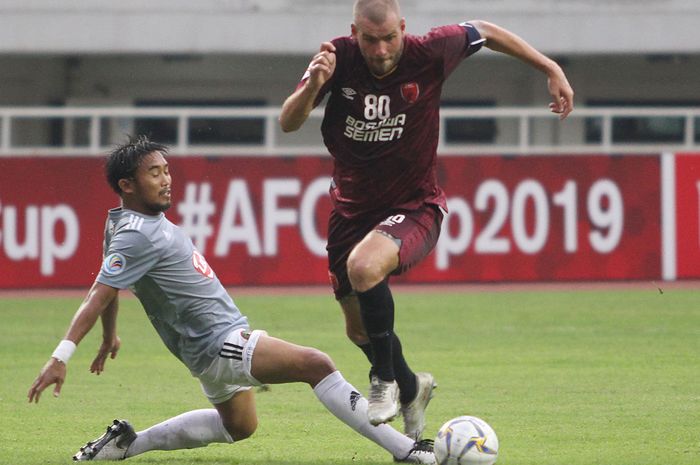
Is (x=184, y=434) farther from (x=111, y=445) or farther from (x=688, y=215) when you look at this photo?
(x=688, y=215)

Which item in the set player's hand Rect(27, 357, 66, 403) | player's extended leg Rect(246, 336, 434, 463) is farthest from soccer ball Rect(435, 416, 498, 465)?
player's hand Rect(27, 357, 66, 403)

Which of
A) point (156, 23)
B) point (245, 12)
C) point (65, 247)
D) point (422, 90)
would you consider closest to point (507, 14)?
point (245, 12)

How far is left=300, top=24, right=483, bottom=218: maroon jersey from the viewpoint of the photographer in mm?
7336

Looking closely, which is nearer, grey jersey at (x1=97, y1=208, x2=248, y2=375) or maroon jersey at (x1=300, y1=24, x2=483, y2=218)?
grey jersey at (x1=97, y1=208, x2=248, y2=375)

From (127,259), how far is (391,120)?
5.12 ft

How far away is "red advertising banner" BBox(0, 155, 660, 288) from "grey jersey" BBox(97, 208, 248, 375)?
10.1 metres

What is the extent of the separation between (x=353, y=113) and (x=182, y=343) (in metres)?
1.47

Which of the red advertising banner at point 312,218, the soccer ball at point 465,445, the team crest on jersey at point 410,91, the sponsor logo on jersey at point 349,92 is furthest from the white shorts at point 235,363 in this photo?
the red advertising banner at point 312,218

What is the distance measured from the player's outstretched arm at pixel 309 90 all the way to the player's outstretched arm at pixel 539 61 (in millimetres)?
1045

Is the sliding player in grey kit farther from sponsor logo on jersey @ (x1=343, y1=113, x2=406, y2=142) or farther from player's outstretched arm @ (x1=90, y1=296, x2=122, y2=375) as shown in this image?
sponsor logo on jersey @ (x1=343, y1=113, x2=406, y2=142)

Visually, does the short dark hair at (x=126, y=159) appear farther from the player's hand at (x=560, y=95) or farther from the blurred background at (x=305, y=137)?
the blurred background at (x=305, y=137)

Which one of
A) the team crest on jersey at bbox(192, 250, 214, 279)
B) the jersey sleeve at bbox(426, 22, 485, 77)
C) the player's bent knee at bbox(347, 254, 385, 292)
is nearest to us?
the player's bent knee at bbox(347, 254, 385, 292)

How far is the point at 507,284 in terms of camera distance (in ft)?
58.1

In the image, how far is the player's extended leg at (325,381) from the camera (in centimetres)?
683
